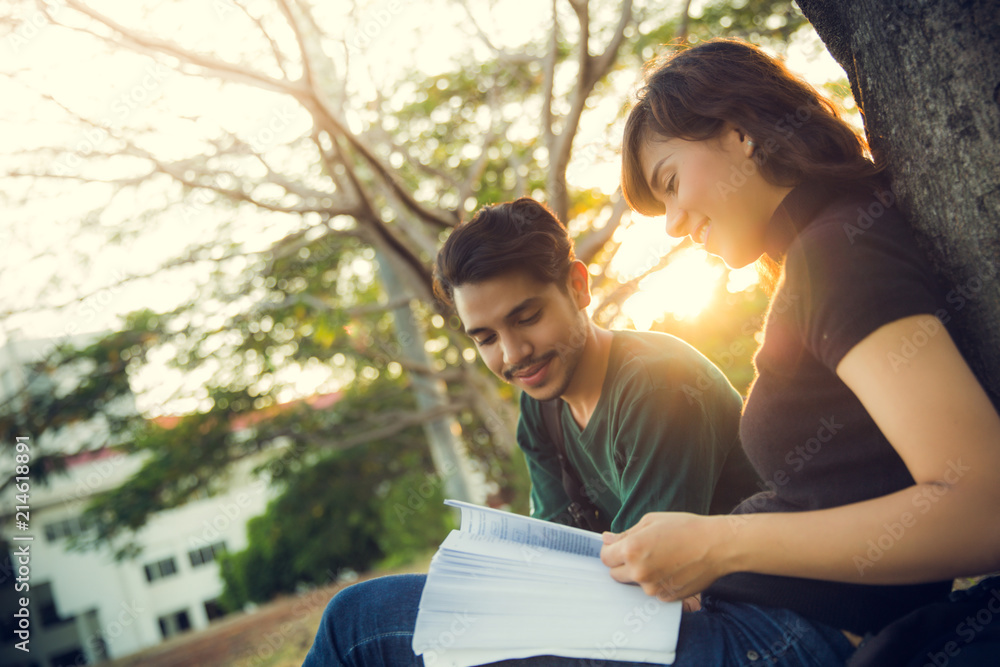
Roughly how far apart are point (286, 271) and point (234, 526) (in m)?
26.8

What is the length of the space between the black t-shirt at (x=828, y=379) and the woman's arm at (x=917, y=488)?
0.02 meters

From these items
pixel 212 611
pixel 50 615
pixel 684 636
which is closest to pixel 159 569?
pixel 212 611

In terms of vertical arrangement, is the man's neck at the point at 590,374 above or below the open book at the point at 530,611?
above

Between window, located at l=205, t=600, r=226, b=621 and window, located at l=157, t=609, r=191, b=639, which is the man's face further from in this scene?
window, located at l=205, t=600, r=226, b=621

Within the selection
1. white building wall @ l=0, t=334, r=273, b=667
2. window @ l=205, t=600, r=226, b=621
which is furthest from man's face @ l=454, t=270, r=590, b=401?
window @ l=205, t=600, r=226, b=621

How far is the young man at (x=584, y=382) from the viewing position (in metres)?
1.52

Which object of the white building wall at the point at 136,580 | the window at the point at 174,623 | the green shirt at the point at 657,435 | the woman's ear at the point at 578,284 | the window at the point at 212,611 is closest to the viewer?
the green shirt at the point at 657,435

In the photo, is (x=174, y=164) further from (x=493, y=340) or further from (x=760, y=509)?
(x=760, y=509)

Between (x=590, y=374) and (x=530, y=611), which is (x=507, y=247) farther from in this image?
(x=530, y=611)

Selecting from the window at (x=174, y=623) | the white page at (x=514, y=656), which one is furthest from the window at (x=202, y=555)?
the white page at (x=514, y=656)

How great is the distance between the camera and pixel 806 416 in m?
1.11

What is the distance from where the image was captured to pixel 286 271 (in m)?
8.00

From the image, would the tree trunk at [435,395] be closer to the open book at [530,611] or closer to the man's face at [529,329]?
the man's face at [529,329]

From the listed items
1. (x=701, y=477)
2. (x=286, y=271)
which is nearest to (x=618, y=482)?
(x=701, y=477)
